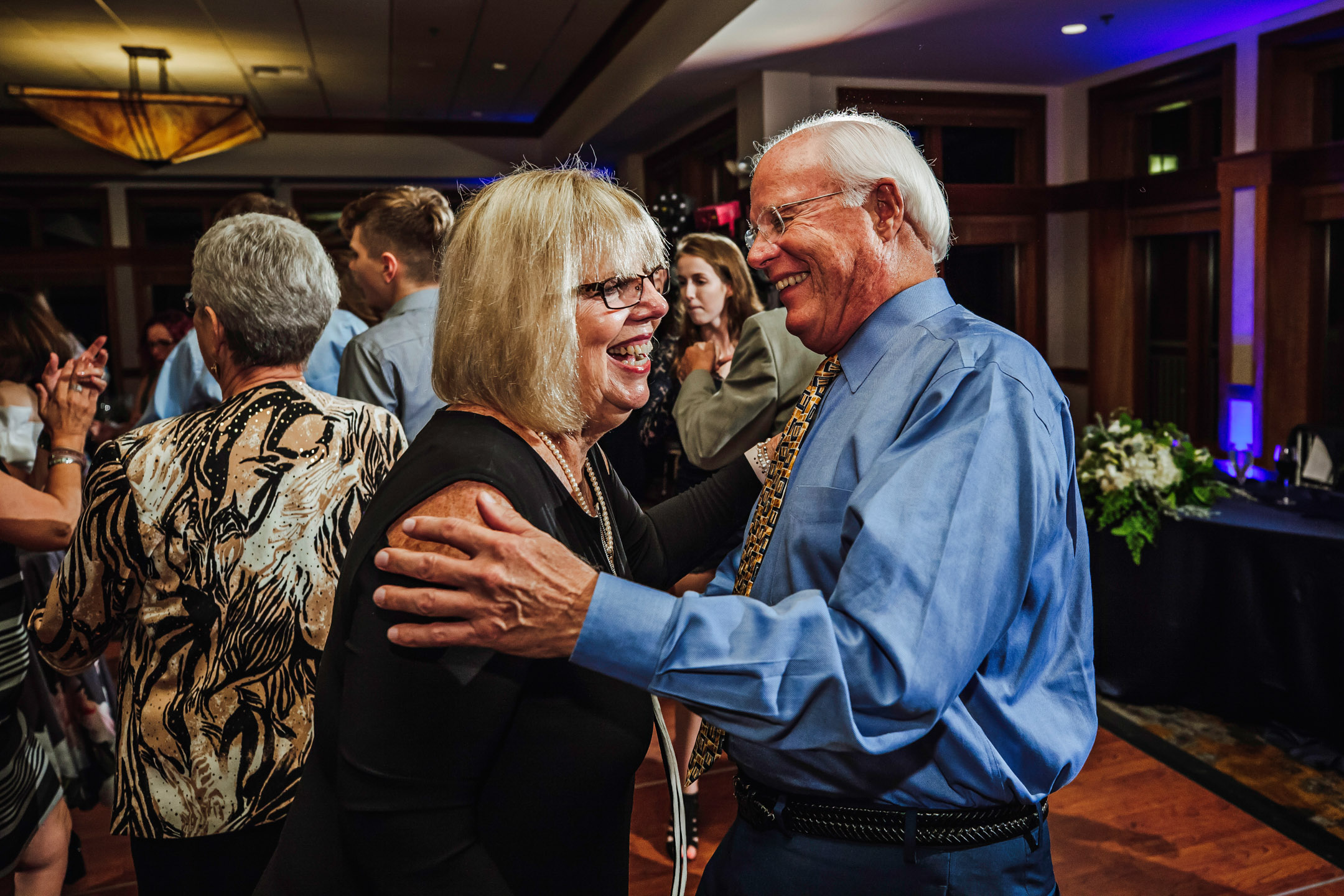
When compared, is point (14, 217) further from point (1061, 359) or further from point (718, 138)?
point (1061, 359)

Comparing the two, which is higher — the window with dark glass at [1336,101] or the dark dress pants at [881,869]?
the window with dark glass at [1336,101]

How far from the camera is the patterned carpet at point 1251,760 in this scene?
2674 mm

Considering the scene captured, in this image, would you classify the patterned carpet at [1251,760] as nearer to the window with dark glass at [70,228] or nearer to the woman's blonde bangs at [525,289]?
the woman's blonde bangs at [525,289]

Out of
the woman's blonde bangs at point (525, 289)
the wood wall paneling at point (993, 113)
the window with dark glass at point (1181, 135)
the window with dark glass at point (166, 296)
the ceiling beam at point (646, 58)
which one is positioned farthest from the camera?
the window with dark glass at point (166, 296)

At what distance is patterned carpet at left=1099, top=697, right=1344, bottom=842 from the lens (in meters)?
2.67

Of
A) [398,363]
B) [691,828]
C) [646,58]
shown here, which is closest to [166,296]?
[646,58]

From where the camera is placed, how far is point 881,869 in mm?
1033

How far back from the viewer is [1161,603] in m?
3.28

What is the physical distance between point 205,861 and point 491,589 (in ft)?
3.16

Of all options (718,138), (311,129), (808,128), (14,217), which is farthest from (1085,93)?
(14,217)

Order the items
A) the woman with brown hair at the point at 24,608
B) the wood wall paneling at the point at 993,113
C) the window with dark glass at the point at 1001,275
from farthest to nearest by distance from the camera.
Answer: the window with dark glass at the point at 1001,275
the wood wall paneling at the point at 993,113
the woman with brown hair at the point at 24,608

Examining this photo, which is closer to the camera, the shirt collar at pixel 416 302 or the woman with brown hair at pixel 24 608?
the woman with brown hair at pixel 24 608

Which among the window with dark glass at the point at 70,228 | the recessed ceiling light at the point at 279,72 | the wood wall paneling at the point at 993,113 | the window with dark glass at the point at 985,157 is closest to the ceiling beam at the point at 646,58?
the wood wall paneling at the point at 993,113

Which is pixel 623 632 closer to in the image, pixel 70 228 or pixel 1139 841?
pixel 1139 841
